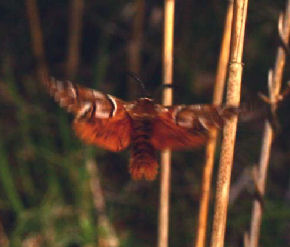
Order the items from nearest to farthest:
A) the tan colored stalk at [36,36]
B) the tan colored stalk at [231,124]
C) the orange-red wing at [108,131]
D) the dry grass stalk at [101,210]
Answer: the tan colored stalk at [231,124] → the orange-red wing at [108,131] → the dry grass stalk at [101,210] → the tan colored stalk at [36,36]

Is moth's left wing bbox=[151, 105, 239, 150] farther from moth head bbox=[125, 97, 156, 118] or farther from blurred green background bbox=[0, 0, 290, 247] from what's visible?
blurred green background bbox=[0, 0, 290, 247]

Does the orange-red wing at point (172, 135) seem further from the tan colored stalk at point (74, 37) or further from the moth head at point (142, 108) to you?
the tan colored stalk at point (74, 37)

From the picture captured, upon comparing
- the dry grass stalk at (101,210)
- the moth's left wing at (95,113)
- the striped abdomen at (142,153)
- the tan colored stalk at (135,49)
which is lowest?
the dry grass stalk at (101,210)

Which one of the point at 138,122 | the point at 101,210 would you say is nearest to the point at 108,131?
the point at 138,122

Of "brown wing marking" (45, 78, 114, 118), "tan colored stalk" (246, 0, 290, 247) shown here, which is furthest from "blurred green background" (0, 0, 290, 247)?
"brown wing marking" (45, 78, 114, 118)

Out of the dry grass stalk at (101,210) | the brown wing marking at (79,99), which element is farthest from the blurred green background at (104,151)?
the brown wing marking at (79,99)
